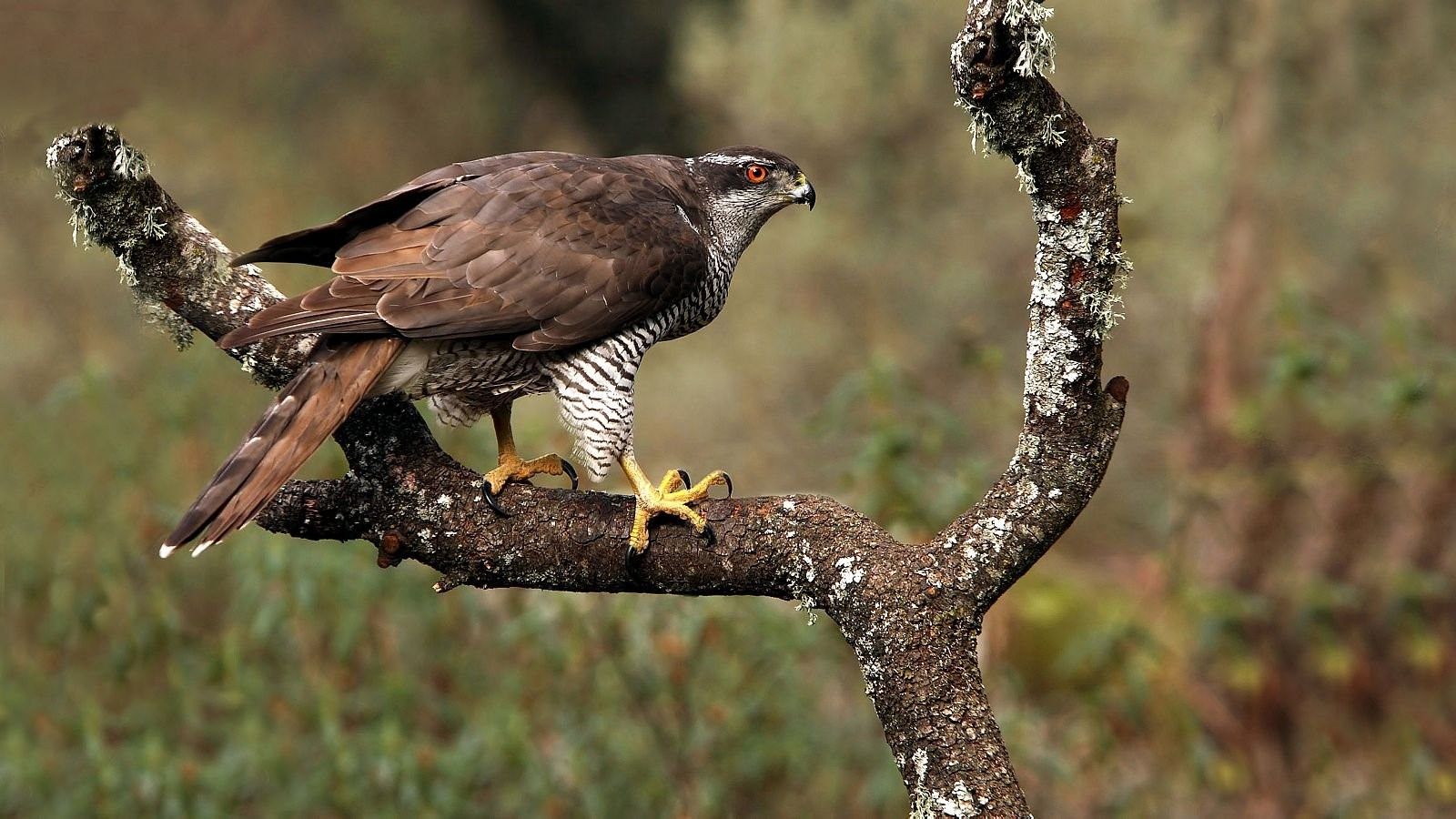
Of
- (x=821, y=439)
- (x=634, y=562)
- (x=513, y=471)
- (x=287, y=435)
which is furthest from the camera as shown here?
(x=821, y=439)

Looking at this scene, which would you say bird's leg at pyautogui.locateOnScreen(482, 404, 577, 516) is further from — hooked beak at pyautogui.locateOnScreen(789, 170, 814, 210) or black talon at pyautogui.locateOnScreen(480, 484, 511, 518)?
hooked beak at pyautogui.locateOnScreen(789, 170, 814, 210)

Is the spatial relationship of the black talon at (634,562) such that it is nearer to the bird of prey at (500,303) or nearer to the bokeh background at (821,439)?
the bird of prey at (500,303)

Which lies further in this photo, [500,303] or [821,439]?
[821,439]

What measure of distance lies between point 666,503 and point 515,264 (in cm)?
67

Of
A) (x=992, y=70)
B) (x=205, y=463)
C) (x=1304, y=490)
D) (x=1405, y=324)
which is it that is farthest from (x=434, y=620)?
(x=1304, y=490)

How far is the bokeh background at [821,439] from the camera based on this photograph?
4.59m

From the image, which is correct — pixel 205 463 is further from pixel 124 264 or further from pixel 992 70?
pixel 992 70

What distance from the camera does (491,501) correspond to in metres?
2.98

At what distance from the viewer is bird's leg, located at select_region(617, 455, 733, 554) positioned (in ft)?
9.39

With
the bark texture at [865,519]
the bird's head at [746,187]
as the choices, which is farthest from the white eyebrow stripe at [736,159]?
the bark texture at [865,519]

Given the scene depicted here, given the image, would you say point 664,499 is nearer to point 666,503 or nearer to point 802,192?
point 666,503

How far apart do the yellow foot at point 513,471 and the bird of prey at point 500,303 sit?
0.03ft

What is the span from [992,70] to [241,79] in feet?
9.24

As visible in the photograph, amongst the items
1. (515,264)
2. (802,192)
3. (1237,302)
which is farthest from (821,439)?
(1237,302)
